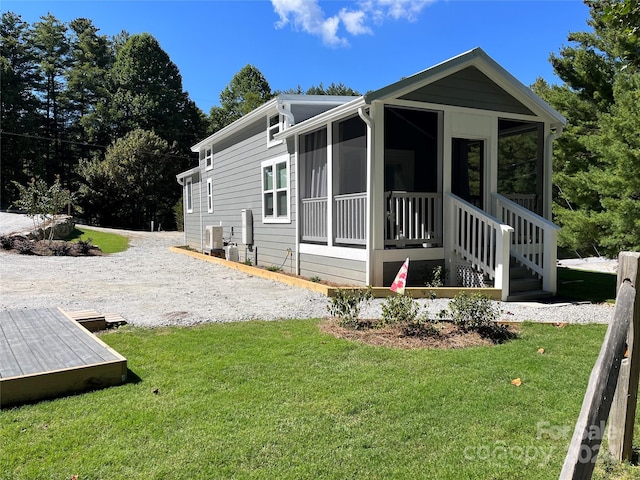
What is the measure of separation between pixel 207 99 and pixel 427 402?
43504 mm

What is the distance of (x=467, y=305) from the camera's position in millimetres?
4676

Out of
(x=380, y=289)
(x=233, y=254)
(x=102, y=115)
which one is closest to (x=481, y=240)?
(x=380, y=289)

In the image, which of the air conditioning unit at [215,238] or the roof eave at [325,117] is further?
the air conditioning unit at [215,238]

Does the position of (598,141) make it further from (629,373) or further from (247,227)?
(629,373)

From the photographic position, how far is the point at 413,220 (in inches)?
300

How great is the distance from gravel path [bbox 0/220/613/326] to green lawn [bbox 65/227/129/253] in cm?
508

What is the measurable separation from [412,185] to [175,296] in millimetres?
5486

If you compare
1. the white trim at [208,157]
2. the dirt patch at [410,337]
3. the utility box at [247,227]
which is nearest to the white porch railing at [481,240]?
the dirt patch at [410,337]

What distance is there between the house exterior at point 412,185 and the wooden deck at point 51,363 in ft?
14.7

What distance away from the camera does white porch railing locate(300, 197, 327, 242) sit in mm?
8672

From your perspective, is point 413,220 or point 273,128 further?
point 273,128

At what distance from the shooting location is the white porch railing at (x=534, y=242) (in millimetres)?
6934

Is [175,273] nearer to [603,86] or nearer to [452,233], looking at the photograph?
[452,233]

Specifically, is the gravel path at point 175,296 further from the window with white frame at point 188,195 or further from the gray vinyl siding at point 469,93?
the window with white frame at point 188,195
